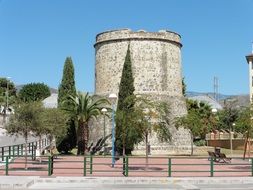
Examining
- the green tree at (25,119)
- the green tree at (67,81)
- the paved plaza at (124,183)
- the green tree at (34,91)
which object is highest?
the green tree at (34,91)

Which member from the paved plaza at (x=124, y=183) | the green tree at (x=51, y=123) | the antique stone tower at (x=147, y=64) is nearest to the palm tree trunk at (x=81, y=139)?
the antique stone tower at (x=147, y=64)

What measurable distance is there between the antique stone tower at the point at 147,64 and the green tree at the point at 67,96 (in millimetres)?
3011

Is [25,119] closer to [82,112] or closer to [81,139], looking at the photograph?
[82,112]

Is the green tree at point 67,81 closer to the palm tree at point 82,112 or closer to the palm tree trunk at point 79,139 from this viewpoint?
the palm tree at point 82,112

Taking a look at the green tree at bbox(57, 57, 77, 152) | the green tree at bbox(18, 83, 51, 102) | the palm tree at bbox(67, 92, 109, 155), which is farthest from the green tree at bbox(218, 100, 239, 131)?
the green tree at bbox(18, 83, 51, 102)

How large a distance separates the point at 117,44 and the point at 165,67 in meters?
5.02

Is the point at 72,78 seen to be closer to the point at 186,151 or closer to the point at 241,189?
the point at 186,151

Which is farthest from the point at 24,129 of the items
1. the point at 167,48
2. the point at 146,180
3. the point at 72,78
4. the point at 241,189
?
the point at 167,48

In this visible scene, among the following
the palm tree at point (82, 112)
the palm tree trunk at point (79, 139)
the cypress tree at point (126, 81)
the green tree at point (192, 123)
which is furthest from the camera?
the green tree at point (192, 123)

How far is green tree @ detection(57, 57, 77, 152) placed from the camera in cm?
4133

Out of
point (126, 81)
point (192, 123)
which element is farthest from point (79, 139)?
point (192, 123)

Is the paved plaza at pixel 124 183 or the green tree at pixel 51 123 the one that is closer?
the paved plaza at pixel 124 183

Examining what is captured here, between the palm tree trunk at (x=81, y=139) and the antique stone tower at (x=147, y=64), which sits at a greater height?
the antique stone tower at (x=147, y=64)

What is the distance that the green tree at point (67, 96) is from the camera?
41.3 meters
